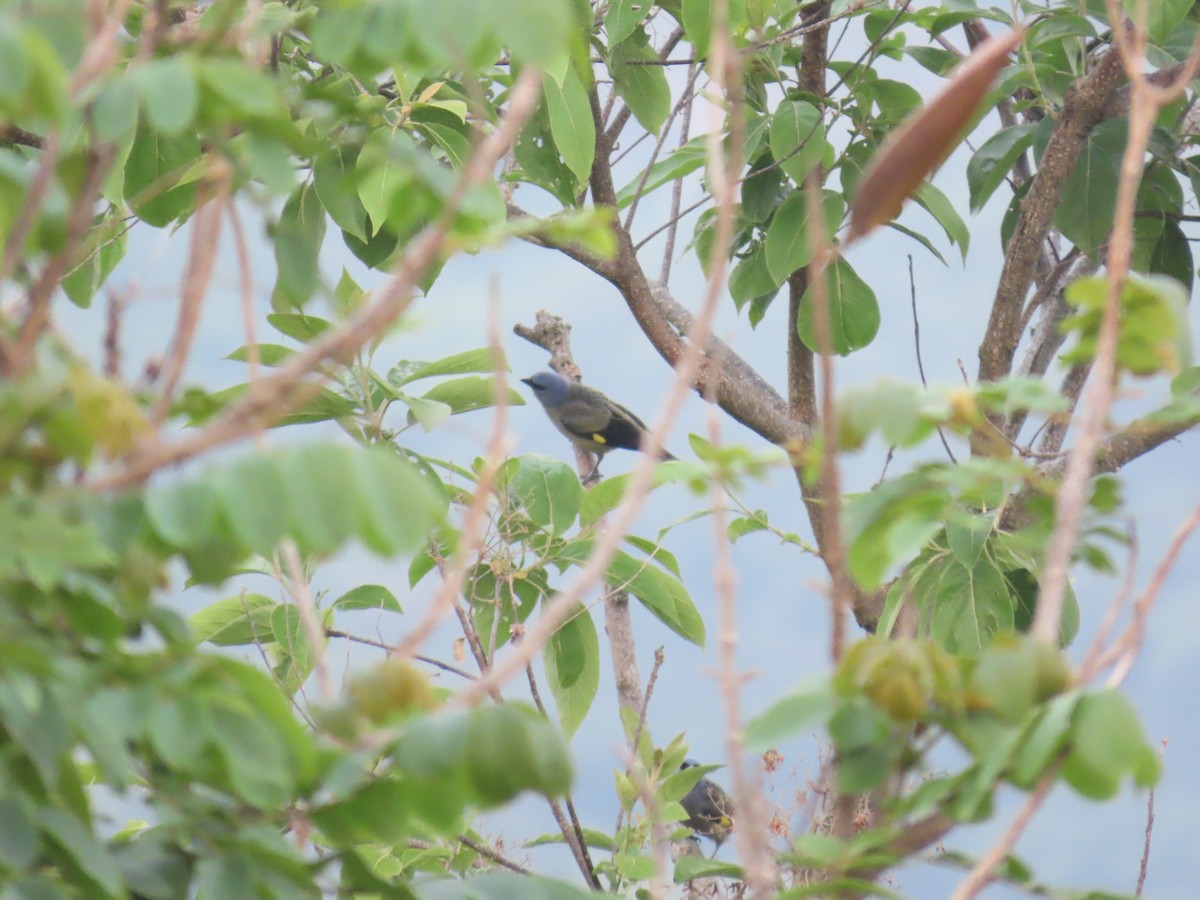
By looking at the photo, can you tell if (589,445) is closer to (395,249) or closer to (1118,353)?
(395,249)

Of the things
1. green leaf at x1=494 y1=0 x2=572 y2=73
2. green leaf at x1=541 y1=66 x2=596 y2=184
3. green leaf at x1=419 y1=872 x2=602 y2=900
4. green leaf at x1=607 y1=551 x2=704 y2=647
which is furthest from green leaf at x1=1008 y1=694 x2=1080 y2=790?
green leaf at x1=541 y1=66 x2=596 y2=184

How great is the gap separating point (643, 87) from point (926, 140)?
240 centimetres

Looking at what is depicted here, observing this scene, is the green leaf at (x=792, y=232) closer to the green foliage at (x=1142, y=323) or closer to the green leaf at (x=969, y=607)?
the green leaf at (x=969, y=607)

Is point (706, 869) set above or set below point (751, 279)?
below

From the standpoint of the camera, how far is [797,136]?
2779 millimetres

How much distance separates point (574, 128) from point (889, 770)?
77.3 inches

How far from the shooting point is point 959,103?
0.82m

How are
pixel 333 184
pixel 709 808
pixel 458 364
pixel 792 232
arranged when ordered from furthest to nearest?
pixel 709 808 < pixel 792 232 < pixel 458 364 < pixel 333 184

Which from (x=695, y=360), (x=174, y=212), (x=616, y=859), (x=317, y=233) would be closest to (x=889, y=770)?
(x=695, y=360)

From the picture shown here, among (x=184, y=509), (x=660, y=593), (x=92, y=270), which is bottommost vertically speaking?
(x=660, y=593)

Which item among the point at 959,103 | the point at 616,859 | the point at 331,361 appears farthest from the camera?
the point at 616,859

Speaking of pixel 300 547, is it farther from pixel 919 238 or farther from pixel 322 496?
pixel 919 238

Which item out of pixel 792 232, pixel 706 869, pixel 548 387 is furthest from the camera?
pixel 548 387

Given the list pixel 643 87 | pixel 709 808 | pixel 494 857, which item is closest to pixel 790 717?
pixel 494 857
